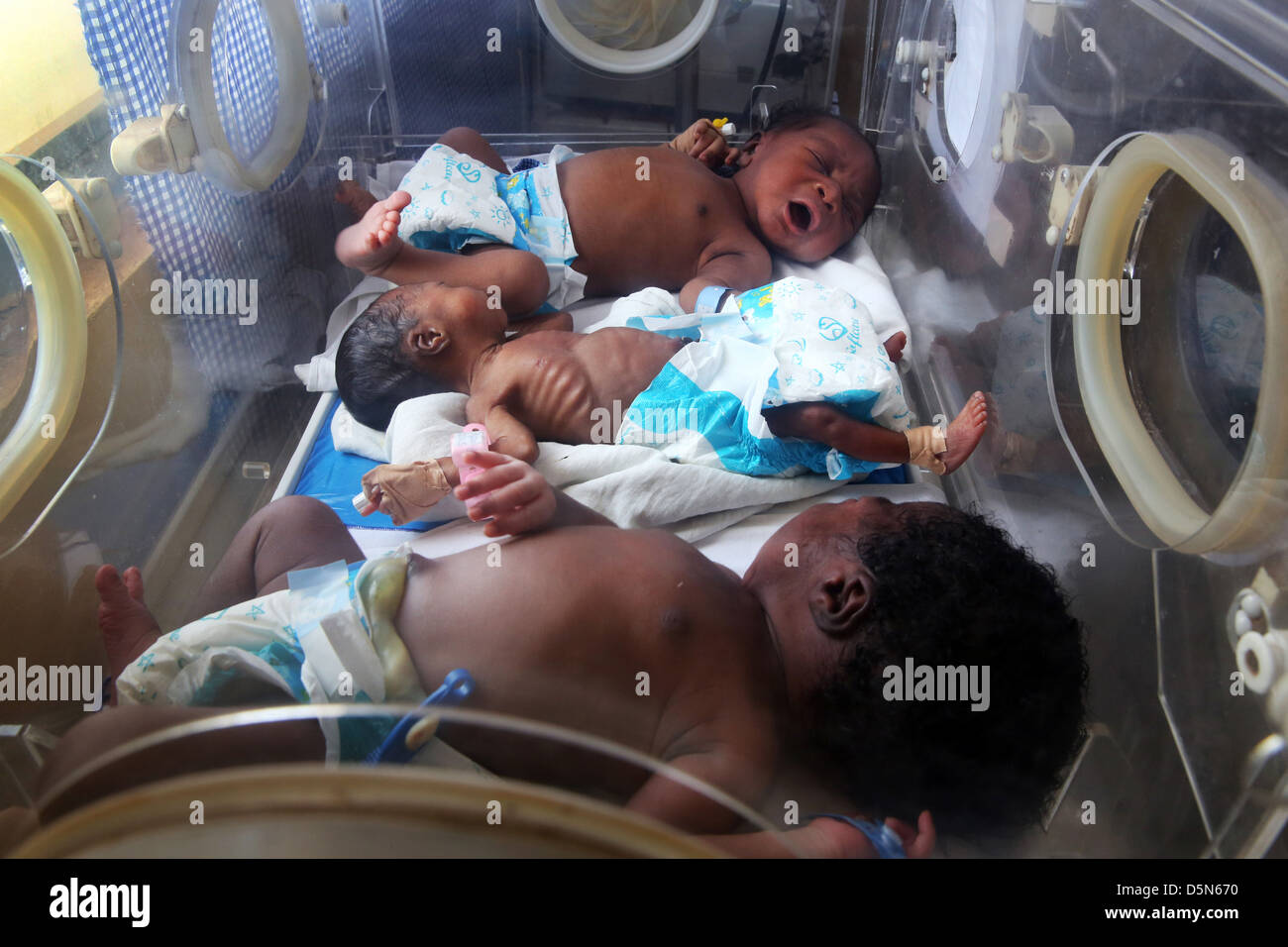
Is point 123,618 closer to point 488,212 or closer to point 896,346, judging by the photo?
point 488,212

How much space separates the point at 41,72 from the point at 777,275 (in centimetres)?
107

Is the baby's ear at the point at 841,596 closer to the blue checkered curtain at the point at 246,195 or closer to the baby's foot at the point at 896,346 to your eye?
the baby's foot at the point at 896,346

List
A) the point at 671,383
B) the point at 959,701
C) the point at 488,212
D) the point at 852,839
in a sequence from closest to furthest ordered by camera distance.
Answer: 1. the point at 852,839
2. the point at 959,701
3. the point at 671,383
4. the point at 488,212

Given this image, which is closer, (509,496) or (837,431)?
(509,496)

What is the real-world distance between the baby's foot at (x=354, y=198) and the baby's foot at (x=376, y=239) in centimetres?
9

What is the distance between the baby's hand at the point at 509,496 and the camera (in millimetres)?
802

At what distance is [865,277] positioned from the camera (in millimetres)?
1454

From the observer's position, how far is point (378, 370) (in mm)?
1154

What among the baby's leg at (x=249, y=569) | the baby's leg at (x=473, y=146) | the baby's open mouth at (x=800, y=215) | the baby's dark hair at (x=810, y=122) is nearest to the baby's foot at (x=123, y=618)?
the baby's leg at (x=249, y=569)

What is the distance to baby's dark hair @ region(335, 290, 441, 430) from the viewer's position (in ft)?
3.78

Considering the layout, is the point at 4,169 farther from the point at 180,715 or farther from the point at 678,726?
the point at 678,726

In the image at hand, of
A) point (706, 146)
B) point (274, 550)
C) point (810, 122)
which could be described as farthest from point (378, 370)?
point (810, 122)

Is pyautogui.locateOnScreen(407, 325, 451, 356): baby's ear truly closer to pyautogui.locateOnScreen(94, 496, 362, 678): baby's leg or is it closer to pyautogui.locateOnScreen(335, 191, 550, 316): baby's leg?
pyautogui.locateOnScreen(335, 191, 550, 316): baby's leg

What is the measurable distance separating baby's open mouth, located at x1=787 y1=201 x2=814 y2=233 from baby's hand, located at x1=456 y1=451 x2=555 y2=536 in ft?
2.84
